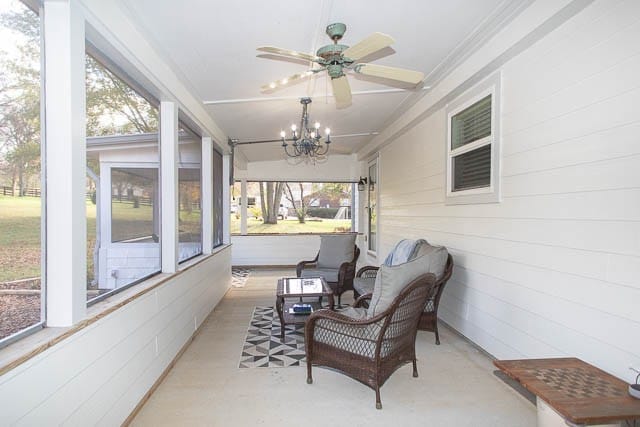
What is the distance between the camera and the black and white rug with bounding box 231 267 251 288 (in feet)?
21.7

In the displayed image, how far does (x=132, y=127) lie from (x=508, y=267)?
3.27m

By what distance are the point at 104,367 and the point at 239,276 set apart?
5.47 metres

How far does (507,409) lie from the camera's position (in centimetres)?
238

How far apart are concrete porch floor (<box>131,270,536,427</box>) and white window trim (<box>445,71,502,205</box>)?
1458 millimetres

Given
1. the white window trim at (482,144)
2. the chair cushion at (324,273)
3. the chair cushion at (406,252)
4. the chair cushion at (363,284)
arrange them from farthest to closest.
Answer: the chair cushion at (324,273)
the chair cushion at (363,284)
the chair cushion at (406,252)
the white window trim at (482,144)

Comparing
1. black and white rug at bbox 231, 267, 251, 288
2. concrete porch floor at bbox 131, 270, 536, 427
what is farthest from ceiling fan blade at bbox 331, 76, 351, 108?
black and white rug at bbox 231, 267, 251, 288

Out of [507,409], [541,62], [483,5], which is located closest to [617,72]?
[541,62]

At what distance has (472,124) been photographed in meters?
3.50

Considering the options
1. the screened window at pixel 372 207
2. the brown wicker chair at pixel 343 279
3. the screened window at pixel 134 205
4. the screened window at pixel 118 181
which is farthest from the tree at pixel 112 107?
the screened window at pixel 372 207

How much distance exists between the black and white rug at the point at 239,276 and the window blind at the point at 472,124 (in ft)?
14.6

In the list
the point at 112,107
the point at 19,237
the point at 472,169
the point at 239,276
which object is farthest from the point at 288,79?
the point at 239,276

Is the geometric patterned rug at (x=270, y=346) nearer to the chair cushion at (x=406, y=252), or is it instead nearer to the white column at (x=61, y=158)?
the chair cushion at (x=406, y=252)

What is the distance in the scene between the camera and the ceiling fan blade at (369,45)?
2.13 m

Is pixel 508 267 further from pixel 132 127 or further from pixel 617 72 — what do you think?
pixel 132 127
